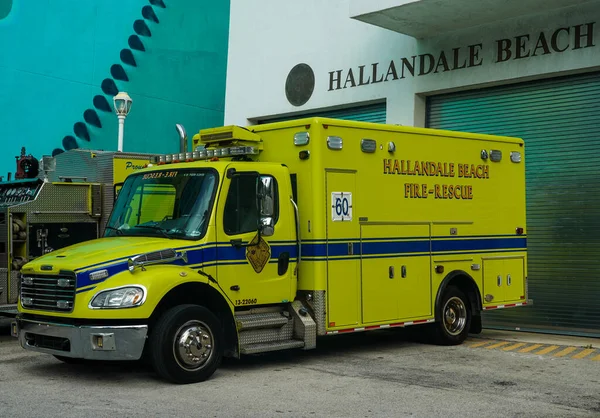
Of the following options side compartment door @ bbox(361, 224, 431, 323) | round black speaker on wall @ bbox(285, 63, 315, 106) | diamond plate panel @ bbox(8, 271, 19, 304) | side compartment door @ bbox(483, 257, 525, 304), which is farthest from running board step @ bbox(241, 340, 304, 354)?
round black speaker on wall @ bbox(285, 63, 315, 106)

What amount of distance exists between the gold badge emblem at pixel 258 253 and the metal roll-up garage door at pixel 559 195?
21.6 feet

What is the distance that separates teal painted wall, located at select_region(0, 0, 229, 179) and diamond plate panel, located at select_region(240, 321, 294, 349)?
10916mm

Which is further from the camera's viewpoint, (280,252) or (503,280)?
(503,280)

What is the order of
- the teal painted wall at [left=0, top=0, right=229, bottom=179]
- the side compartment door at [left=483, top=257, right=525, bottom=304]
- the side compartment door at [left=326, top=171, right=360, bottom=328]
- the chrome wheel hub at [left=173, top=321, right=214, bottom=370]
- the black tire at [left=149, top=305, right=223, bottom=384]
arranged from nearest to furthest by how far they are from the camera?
the black tire at [left=149, top=305, right=223, bottom=384]
the chrome wheel hub at [left=173, top=321, right=214, bottom=370]
the side compartment door at [left=326, top=171, right=360, bottom=328]
the side compartment door at [left=483, top=257, right=525, bottom=304]
the teal painted wall at [left=0, top=0, right=229, bottom=179]

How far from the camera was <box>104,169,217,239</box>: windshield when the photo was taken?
9500 mm

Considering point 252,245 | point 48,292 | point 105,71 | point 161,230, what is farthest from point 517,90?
point 105,71

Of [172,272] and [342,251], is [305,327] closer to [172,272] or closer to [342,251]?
[342,251]

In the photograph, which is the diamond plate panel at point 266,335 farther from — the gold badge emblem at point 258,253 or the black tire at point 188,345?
the gold badge emblem at point 258,253

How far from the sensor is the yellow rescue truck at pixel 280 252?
8.78 metres

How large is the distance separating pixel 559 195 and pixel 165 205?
7637 mm

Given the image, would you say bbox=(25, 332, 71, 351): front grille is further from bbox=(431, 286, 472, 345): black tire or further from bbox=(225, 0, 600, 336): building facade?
bbox=(225, 0, 600, 336): building facade

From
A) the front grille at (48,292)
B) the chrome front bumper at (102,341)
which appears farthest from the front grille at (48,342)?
the front grille at (48,292)

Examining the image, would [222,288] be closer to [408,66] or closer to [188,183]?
[188,183]

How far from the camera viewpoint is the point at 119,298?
8.60 meters
